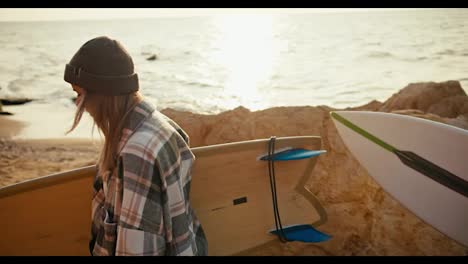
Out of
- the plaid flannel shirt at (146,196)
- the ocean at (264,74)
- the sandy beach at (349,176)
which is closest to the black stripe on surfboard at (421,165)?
the sandy beach at (349,176)

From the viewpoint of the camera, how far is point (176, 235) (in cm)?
176

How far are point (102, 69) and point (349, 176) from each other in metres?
2.30

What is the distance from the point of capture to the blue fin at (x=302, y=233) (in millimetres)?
2729

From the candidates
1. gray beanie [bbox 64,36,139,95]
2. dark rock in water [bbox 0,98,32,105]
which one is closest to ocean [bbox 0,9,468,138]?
dark rock in water [bbox 0,98,32,105]

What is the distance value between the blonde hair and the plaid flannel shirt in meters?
0.03

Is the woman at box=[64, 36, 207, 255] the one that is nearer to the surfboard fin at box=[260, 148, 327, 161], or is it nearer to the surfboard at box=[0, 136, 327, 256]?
the surfboard at box=[0, 136, 327, 256]

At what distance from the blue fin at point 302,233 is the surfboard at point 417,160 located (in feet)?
2.78

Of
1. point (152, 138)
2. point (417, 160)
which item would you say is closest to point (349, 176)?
point (417, 160)

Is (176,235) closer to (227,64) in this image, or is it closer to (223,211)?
(223,211)

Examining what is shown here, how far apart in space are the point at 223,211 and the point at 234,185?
164 mm

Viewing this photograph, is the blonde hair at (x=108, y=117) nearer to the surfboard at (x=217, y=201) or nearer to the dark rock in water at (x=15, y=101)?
the surfboard at (x=217, y=201)

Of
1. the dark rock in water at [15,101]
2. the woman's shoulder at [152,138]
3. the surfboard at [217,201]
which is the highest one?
the woman's shoulder at [152,138]

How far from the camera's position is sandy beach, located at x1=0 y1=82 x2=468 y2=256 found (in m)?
3.27
